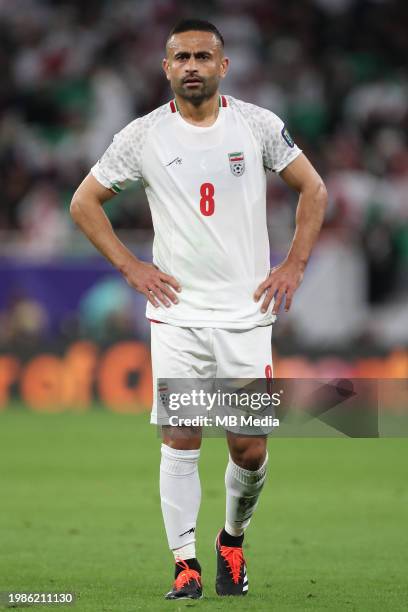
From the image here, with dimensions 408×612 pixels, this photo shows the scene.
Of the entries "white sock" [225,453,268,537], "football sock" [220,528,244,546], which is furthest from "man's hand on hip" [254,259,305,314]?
"football sock" [220,528,244,546]

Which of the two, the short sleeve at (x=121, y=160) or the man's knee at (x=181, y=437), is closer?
the man's knee at (x=181, y=437)

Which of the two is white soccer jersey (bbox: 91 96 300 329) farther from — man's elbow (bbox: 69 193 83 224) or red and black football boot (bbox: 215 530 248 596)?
red and black football boot (bbox: 215 530 248 596)

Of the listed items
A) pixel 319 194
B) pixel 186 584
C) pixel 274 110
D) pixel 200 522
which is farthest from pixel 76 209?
pixel 274 110

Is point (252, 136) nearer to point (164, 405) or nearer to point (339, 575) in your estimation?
point (164, 405)

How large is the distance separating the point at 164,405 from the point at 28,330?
10.2 meters

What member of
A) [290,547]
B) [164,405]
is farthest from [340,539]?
[164,405]

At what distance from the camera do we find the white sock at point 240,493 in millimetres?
6500

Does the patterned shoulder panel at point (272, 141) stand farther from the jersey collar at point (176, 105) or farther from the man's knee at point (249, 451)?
the man's knee at point (249, 451)

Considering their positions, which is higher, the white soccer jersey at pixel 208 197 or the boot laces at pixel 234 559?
the white soccer jersey at pixel 208 197

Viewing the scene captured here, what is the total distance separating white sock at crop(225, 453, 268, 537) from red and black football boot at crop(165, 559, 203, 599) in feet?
1.45

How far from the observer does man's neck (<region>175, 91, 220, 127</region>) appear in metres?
6.41

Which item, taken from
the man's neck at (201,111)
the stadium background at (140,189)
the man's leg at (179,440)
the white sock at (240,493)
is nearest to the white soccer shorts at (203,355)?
the man's leg at (179,440)

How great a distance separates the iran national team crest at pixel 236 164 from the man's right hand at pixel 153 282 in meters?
0.55

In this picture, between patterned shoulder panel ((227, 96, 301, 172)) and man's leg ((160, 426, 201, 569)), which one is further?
patterned shoulder panel ((227, 96, 301, 172))
